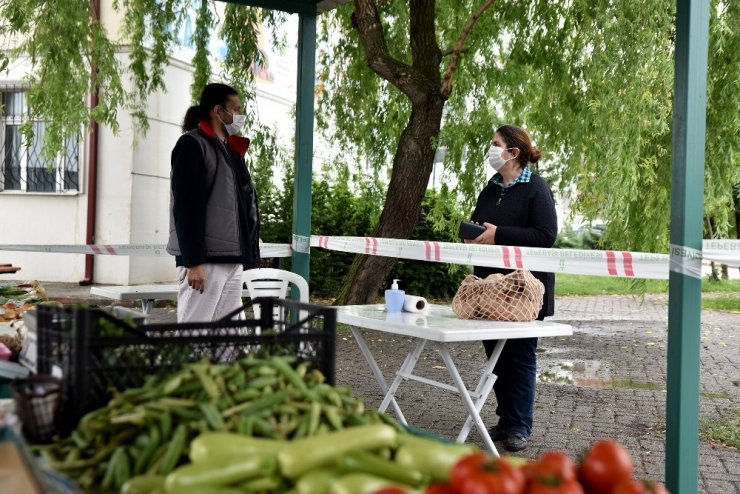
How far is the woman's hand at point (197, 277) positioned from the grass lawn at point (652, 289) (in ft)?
44.8

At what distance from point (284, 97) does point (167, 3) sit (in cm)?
954

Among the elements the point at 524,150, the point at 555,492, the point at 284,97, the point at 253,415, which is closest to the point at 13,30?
the point at 524,150

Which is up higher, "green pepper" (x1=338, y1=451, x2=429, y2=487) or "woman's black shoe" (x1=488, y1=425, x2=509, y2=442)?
"green pepper" (x1=338, y1=451, x2=429, y2=487)

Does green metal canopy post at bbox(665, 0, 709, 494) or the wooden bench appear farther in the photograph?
the wooden bench

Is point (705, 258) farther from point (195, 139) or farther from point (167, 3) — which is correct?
point (167, 3)

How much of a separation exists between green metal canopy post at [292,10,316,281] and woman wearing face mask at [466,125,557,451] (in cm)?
193

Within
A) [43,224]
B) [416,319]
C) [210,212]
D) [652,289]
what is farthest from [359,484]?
[652,289]

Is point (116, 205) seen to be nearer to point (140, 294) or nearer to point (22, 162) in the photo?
point (22, 162)

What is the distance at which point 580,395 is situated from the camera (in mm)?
7520

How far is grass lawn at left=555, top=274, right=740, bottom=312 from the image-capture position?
57.5 ft

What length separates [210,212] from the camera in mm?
4715

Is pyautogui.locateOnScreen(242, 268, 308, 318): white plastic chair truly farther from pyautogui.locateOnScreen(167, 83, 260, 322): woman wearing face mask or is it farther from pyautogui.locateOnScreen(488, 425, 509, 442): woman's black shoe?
pyautogui.locateOnScreen(488, 425, 509, 442): woman's black shoe

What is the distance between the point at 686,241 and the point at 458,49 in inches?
263

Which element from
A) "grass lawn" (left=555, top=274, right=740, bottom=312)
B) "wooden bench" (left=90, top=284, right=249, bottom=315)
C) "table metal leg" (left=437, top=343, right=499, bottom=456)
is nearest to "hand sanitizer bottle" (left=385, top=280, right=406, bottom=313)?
"table metal leg" (left=437, top=343, right=499, bottom=456)
